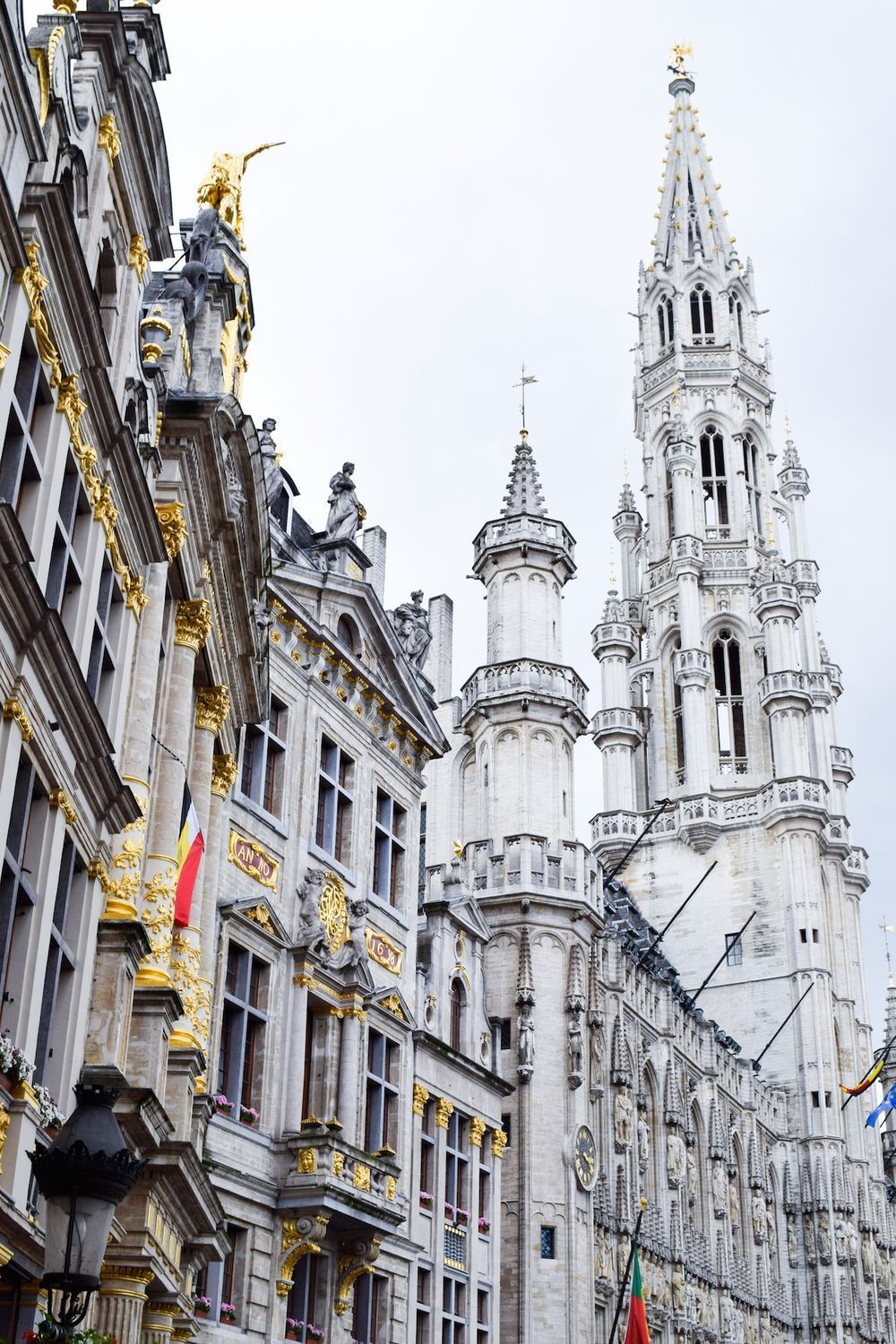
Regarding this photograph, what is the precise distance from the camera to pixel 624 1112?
5075 centimetres

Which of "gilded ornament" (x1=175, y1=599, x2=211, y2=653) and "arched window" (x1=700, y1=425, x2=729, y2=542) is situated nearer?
"gilded ornament" (x1=175, y1=599, x2=211, y2=653)

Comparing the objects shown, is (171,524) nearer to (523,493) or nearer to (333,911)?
(333,911)

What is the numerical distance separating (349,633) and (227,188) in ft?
34.3

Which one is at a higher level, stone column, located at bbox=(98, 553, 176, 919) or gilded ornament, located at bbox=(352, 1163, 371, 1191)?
stone column, located at bbox=(98, 553, 176, 919)

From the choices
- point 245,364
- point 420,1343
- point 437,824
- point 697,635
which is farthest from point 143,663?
point 697,635

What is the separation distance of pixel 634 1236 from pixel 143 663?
28587mm

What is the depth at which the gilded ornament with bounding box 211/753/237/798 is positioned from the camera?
27484mm

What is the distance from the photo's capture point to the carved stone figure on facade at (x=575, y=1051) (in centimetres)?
4466

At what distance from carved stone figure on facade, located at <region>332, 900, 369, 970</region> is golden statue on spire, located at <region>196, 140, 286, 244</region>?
43.1ft

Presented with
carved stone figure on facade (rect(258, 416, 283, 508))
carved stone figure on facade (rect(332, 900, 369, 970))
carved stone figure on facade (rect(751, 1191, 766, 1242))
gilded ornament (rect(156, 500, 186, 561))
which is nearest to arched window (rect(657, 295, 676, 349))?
carved stone figure on facade (rect(751, 1191, 766, 1242))

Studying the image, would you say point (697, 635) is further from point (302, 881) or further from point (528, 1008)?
point (302, 881)

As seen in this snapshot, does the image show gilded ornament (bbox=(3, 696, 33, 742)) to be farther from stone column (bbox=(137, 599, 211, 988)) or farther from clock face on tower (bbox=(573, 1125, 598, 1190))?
clock face on tower (bbox=(573, 1125, 598, 1190))

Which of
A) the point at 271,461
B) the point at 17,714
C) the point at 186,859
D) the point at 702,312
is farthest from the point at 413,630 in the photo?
the point at 702,312

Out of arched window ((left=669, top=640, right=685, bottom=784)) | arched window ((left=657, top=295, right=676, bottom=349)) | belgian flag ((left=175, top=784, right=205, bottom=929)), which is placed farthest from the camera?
arched window ((left=657, top=295, right=676, bottom=349))
